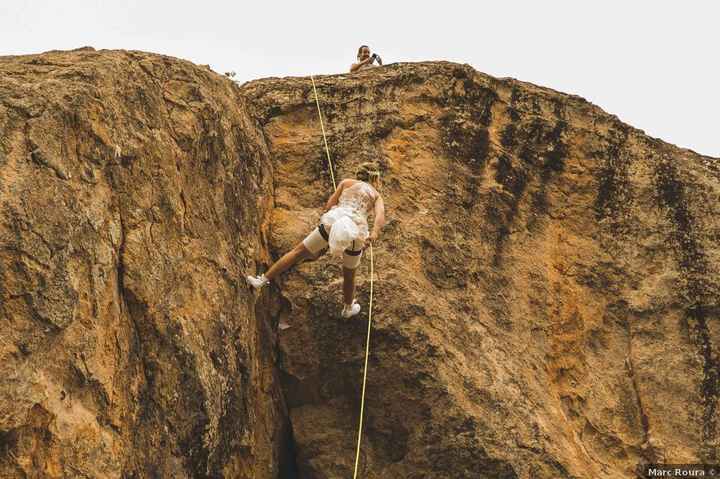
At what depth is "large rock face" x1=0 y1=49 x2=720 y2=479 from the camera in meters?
7.68

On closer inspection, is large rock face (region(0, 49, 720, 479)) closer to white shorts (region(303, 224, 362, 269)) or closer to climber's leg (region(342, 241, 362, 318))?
climber's leg (region(342, 241, 362, 318))

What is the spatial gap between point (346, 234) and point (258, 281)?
1.33 m

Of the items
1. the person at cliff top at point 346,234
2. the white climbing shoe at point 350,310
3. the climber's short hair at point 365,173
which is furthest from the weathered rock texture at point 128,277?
the climber's short hair at point 365,173

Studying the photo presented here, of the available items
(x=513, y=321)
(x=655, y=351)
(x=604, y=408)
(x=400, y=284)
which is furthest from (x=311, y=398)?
(x=655, y=351)

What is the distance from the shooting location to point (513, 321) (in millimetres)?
11875

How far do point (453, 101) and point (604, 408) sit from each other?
5175mm

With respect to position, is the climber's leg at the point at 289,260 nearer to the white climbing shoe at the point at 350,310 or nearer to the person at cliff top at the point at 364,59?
the white climbing shoe at the point at 350,310

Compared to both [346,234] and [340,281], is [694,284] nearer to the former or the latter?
[340,281]

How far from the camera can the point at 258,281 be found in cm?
1045

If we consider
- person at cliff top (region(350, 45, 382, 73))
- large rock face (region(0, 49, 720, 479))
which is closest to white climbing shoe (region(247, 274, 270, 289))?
large rock face (region(0, 49, 720, 479))

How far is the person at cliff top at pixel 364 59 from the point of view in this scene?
15008 mm

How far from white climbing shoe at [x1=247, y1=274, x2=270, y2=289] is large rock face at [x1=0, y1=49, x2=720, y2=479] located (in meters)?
0.25

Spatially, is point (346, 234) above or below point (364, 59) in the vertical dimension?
below

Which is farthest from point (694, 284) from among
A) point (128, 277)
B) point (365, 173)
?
point (128, 277)
